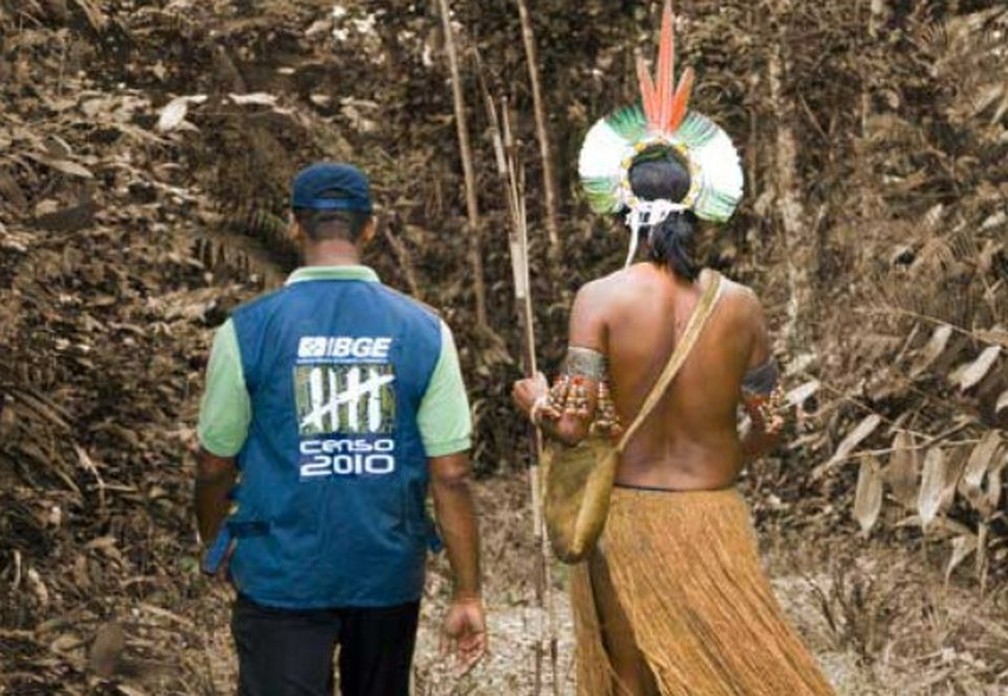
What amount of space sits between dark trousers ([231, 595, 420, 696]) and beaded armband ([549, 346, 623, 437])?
2.19 ft

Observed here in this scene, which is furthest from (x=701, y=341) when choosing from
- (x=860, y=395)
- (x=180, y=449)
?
(x=860, y=395)

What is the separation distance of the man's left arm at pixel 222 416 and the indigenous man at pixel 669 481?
0.84 metres

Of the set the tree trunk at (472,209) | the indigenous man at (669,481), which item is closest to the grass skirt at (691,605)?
→ the indigenous man at (669,481)

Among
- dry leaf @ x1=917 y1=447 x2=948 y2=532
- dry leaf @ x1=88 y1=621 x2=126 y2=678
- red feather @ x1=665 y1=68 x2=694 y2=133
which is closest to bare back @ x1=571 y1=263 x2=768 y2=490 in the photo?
red feather @ x1=665 y1=68 x2=694 y2=133

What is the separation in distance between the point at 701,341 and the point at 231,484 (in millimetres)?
1164

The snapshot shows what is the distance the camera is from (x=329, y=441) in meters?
4.34

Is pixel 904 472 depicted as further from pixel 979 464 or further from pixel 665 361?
pixel 665 361

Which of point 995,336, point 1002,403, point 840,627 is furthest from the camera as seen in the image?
point 840,627

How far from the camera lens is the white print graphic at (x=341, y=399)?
4.33 metres

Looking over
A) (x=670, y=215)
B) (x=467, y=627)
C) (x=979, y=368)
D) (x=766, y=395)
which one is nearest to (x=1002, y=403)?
(x=979, y=368)

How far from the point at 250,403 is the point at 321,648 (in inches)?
20.3

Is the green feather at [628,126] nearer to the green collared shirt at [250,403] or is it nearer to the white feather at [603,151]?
the white feather at [603,151]

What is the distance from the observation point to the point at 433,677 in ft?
25.2

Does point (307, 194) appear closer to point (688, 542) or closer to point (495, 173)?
point (688, 542)
